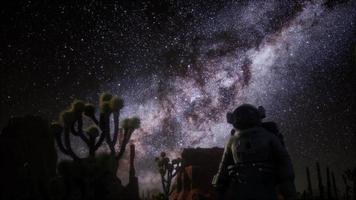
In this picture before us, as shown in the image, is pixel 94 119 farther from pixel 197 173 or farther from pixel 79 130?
pixel 197 173

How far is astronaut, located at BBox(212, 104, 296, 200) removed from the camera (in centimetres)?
414

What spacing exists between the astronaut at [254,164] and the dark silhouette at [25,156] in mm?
14460

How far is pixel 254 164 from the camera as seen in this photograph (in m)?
4.34

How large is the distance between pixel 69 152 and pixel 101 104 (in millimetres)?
2093

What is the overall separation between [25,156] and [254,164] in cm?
1923

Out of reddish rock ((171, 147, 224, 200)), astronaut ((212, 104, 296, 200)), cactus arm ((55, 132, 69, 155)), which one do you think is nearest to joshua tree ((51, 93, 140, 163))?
cactus arm ((55, 132, 69, 155))

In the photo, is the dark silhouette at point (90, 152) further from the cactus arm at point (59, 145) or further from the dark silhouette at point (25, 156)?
the dark silhouette at point (25, 156)

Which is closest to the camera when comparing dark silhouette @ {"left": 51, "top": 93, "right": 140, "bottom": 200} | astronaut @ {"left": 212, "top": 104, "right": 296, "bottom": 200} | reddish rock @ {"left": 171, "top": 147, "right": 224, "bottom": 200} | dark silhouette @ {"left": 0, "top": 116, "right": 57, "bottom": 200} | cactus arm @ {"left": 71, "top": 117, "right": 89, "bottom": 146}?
astronaut @ {"left": 212, "top": 104, "right": 296, "bottom": 200}

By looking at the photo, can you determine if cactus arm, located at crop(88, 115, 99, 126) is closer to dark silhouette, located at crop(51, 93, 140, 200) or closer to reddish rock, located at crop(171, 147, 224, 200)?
dark silhouette, located at crop(51, 93, 140, 200)

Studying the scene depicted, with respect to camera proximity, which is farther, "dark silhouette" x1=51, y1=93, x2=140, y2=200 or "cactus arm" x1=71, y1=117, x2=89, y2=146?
"cactus arm" x1=71, y1=117, x2=89, y2=146

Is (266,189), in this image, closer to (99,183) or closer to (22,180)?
(99,183)

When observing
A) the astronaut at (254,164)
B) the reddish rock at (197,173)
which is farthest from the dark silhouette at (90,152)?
the reddish rock at (197,173)

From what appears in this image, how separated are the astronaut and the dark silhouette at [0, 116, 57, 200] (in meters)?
14.5

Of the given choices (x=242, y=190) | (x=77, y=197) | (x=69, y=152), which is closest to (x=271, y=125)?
(x=242, y=190)
